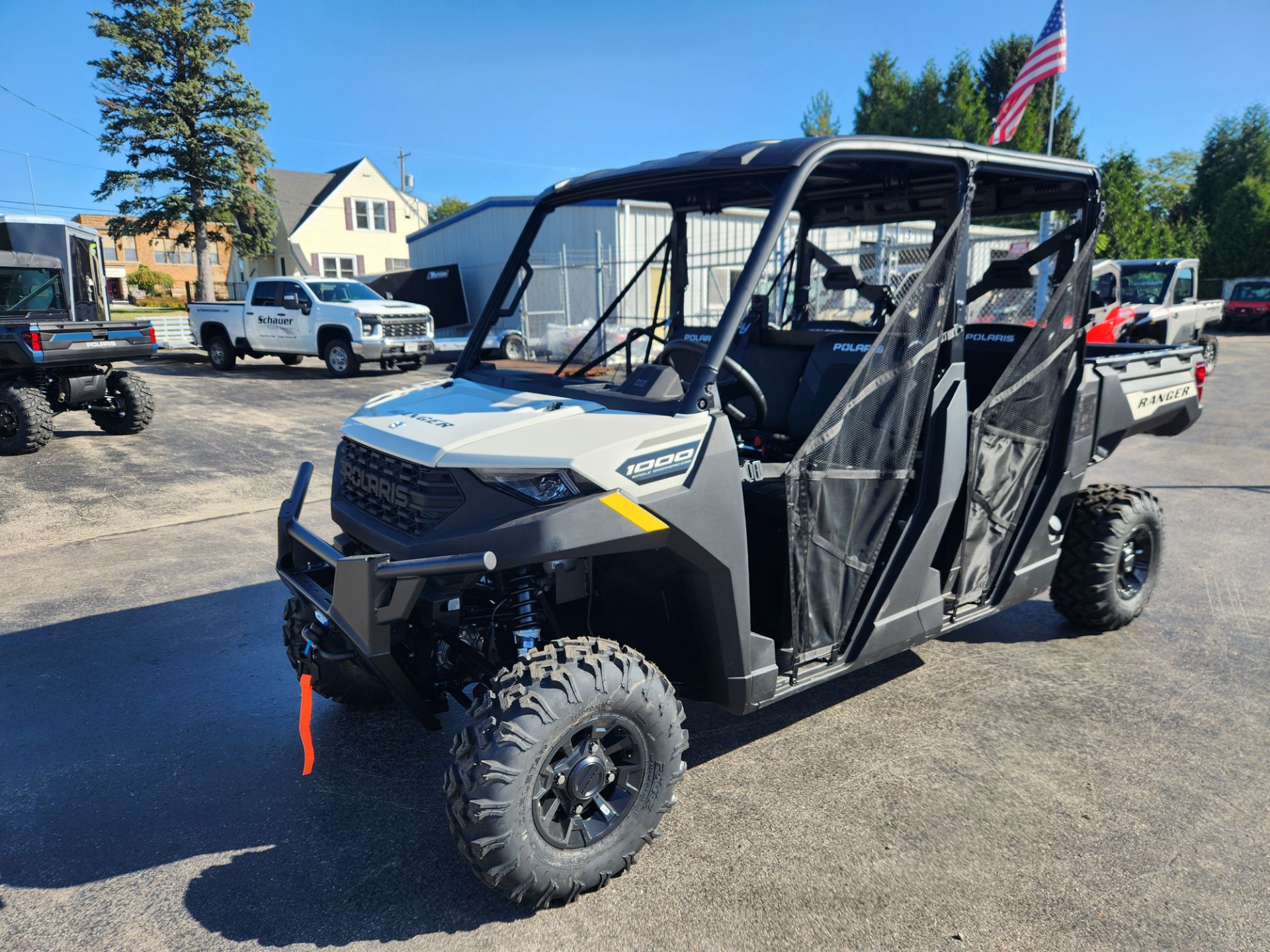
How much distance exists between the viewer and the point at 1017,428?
3.86 metres

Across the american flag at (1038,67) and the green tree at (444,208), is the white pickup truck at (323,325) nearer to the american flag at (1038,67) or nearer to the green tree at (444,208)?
the american flag at (1038,67)

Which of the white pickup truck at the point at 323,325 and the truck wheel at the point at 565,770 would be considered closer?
the truck wheel at the point at 565,770

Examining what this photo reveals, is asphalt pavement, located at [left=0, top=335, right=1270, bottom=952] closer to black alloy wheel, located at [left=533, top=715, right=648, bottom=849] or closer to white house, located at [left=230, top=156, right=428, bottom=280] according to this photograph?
black alloy wheel, located at [left=533, top=715, right=648, bottom=849]

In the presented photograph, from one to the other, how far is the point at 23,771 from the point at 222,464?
6536 millimetres

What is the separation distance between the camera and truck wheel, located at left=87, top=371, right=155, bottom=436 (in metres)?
11.1

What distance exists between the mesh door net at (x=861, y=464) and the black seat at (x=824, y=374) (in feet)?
2.00

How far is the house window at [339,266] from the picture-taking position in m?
39.9

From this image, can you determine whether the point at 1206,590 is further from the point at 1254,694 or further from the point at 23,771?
the point at 23,771

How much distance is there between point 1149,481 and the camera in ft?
27.5

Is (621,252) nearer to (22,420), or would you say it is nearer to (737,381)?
(22,420)

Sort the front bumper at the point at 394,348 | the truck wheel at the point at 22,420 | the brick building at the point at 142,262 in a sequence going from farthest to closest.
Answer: the brick building at the point at 142,262 → the front bumper at the point at 394,348 → the truck wheel at the point at 22,420

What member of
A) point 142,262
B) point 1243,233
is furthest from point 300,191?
point 1243,233

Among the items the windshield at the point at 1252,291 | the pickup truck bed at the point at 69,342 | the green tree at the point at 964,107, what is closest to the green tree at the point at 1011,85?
the green tree at the point at 964,107

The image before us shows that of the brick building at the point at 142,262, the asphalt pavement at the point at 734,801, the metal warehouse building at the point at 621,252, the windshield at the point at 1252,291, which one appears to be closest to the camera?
the asphalt pavement at the point at 734,801
